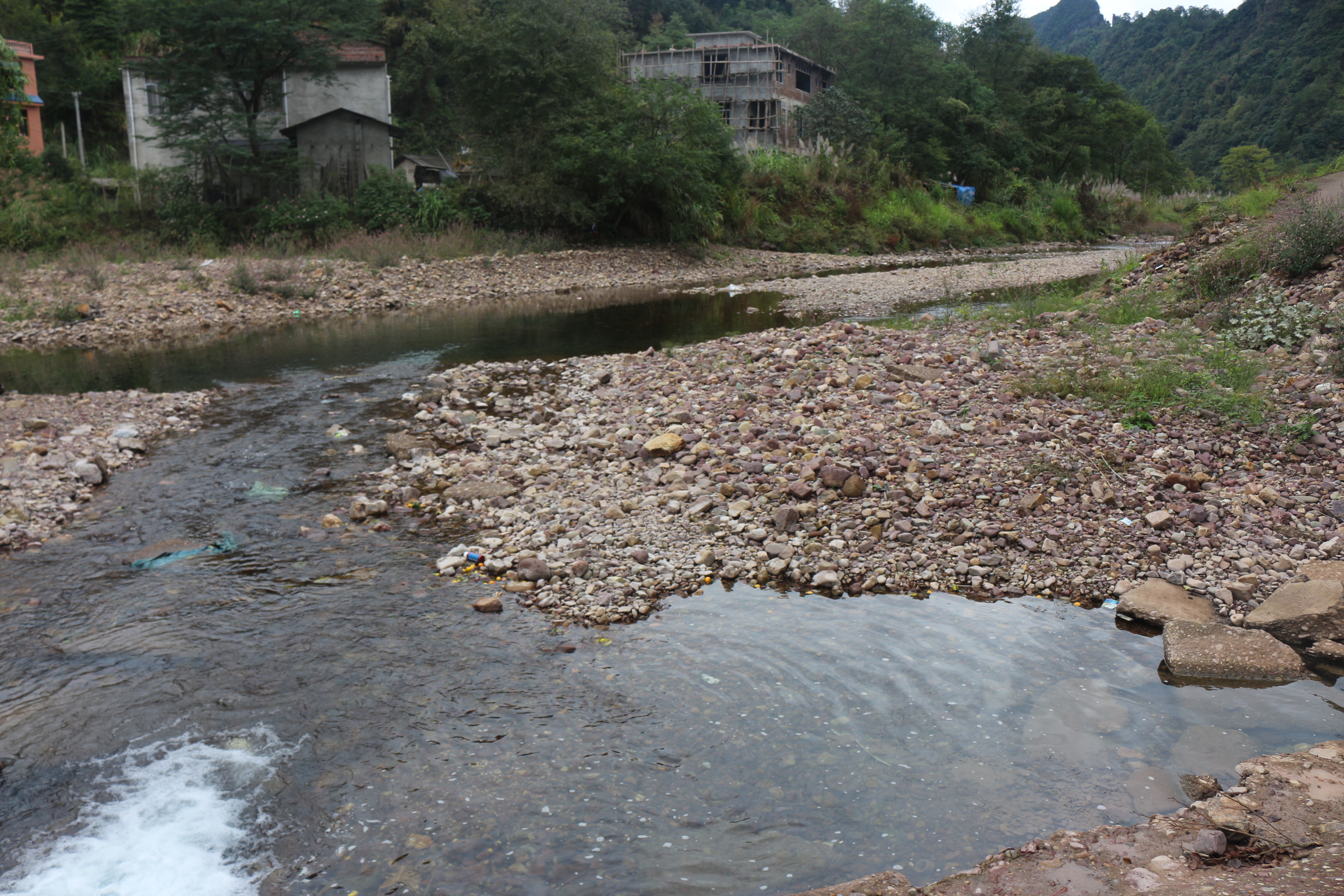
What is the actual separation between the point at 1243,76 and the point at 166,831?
64615mm

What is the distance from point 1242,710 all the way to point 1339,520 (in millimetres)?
2034

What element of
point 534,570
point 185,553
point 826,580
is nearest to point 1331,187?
point 826,580

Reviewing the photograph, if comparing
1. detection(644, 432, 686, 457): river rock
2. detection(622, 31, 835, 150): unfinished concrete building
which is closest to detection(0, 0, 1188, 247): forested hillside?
detection(622, 31, 835, 150): unfinished concrete building

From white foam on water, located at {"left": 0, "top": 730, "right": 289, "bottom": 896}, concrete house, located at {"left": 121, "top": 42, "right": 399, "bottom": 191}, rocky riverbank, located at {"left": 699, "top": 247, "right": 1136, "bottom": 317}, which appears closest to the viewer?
white foam on water, located at {"left": 0, "top": 730, "right": 289, "bottom": 896}

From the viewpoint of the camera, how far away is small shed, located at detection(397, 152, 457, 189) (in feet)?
98.9

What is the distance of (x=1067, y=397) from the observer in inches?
272

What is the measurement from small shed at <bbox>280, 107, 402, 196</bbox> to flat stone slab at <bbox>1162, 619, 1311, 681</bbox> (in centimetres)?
2412

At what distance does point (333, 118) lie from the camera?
24469 millimetres

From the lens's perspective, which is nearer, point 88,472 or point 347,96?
point 88,472

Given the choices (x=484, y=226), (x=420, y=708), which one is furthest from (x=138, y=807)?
(x=484, y=226)

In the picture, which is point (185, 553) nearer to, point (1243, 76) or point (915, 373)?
point (915, 373)

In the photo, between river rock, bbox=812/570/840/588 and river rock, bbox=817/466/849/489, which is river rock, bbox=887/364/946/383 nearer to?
river rock, bbox=817/466/849/489

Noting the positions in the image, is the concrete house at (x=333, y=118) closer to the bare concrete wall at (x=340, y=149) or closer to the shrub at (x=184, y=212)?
the bare concrete wall at (x=340, y=149)

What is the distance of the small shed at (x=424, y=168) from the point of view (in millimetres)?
30141
